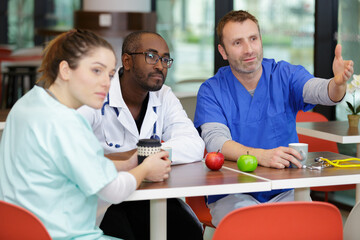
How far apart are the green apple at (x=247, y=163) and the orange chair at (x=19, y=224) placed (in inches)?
33.9

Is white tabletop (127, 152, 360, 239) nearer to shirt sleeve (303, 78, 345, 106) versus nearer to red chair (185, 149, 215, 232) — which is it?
shirt sleeve (303, 78, 345, 106)

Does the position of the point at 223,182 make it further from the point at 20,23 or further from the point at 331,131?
the point at 20,23

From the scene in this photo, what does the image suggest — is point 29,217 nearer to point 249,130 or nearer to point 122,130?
point 122,130

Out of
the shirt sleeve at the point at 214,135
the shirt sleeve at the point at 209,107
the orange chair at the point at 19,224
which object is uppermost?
the shirt sleeve at the point at 209,107

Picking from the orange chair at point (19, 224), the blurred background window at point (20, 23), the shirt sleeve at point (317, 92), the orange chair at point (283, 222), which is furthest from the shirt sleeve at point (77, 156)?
the blurred background window at point (20, 23)

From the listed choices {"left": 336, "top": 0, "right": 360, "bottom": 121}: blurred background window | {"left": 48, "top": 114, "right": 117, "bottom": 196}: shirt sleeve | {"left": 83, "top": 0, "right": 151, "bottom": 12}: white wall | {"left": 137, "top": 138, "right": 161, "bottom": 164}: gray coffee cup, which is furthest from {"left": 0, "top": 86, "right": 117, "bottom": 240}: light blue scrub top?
{"left": 83, "top": 0, "right": 151, "bottom": 12}: white wall

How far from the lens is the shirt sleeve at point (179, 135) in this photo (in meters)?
2.48

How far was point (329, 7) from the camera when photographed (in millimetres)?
4855

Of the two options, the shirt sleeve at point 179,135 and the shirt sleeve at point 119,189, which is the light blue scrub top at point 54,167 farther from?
the shirt sleeve at point 179,135

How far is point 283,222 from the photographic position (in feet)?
6.00

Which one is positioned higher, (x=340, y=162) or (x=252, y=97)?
(x=252, y=97)

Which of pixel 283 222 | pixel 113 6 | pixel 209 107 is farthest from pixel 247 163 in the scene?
pixel 113 6

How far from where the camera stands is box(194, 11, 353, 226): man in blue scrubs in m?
2.83

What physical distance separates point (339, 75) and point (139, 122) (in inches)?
35.6
